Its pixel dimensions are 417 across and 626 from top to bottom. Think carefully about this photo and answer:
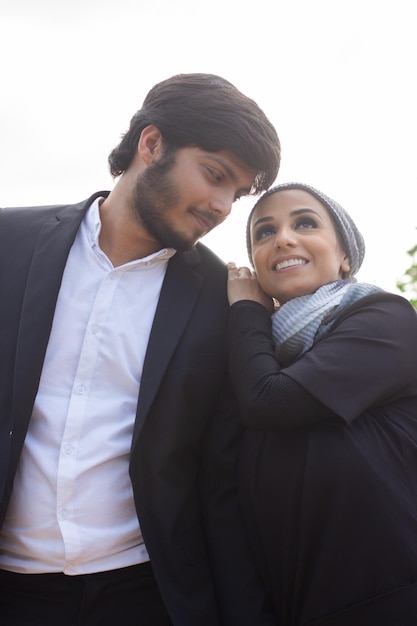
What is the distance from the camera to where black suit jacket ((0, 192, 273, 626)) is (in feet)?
6.56

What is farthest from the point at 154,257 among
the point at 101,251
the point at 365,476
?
the point at 365,476

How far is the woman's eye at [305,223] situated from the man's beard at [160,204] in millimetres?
472

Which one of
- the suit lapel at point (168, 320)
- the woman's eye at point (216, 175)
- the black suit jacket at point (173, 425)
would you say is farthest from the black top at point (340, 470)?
the woman's eye at point (216, 175)

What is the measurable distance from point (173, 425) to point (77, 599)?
69cm

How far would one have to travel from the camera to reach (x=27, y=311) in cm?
208

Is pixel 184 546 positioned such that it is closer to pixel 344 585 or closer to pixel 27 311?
pixel 344 585

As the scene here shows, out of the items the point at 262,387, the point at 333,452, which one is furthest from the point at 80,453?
the point at 333,452

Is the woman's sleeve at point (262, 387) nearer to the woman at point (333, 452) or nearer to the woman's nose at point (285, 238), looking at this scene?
the woman at point (333, 452)

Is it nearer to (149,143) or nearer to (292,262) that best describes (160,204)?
(149,143)

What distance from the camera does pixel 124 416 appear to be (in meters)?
2.11

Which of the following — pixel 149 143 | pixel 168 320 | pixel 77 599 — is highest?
pixel 149 143

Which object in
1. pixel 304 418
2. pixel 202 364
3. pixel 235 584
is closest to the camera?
pixel 304 418

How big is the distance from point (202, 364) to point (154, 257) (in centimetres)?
53

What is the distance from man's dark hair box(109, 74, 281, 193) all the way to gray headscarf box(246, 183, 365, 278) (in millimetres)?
145
